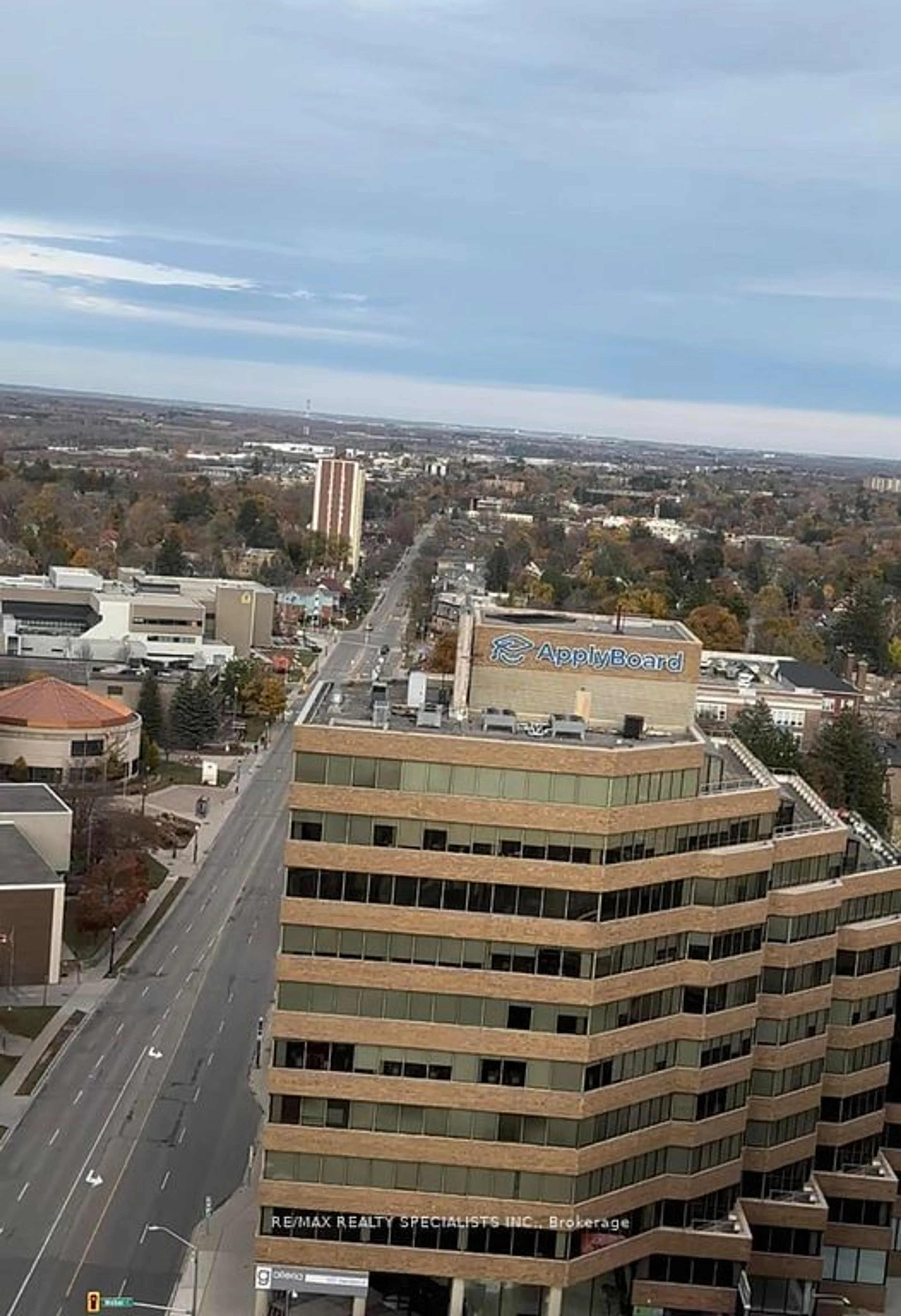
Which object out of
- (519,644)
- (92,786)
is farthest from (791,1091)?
(92,786)

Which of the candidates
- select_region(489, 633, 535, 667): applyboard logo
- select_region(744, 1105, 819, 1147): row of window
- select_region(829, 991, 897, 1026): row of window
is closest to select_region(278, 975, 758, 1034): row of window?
select_region(744, 1105, 819, 1147): row of window

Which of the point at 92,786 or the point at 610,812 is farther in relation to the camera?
the point at 92,786

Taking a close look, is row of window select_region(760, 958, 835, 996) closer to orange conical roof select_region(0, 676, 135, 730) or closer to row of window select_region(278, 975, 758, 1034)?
row of window select_region(278, 975, 758, 1034)

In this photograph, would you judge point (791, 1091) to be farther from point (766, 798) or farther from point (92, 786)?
point (92, 786)

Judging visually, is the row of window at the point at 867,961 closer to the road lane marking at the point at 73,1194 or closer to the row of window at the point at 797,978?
the row of window at the point at 797,978

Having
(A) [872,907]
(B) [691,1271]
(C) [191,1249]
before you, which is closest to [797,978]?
(A) [872,907]

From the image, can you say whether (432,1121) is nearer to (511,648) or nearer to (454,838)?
(454,838)
